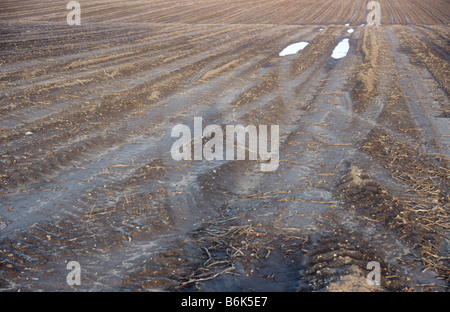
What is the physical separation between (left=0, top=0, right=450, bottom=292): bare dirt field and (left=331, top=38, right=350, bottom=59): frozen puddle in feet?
A: 2.27

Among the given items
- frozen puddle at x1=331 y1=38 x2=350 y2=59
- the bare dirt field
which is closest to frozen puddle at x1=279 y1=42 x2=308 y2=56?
the bare dirt field

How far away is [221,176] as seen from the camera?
6.13 meters

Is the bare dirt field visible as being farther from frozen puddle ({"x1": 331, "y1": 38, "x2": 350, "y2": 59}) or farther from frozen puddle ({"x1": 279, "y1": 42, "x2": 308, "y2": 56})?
frozen puddle ({"x1": 279, "y1": 42, "x2": 308, "y2": 56})

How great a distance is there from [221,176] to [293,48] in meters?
11.5

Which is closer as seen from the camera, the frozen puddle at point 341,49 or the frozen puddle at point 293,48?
the frozen puddle at point 341,49

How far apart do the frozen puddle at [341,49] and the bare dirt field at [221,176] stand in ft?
2.27

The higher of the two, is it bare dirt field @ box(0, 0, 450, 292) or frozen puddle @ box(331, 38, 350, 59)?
frozen puddle @ box(331, 38, 350, 59)

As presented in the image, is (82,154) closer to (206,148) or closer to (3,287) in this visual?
(206,148)

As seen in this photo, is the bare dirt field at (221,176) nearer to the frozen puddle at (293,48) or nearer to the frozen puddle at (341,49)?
the frozen puddle at (341,49)

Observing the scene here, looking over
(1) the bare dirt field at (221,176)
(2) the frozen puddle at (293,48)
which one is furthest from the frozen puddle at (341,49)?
(2) the frozen puddle at (293,48)

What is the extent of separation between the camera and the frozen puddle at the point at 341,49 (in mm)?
15008

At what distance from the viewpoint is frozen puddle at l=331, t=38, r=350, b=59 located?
15.0 metres

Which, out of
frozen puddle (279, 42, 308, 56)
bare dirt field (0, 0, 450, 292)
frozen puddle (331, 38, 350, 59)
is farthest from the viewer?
frozen puddle (279, 42, 308, 56)

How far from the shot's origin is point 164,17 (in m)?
25.1
